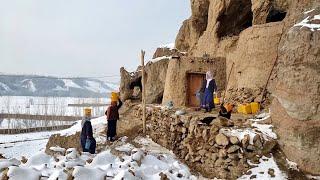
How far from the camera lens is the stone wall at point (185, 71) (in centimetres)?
1612

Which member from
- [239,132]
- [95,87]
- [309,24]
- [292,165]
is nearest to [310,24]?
[309,24]

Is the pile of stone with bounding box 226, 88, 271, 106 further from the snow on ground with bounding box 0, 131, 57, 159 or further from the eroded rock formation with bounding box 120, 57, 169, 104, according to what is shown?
the snow on ground with bounding box 0, 131, 57, 159

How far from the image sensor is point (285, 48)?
29.9 ft

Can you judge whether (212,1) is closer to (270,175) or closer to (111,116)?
(111,116)

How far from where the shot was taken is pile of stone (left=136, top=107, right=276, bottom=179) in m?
9.03

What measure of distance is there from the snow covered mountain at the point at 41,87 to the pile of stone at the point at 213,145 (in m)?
114

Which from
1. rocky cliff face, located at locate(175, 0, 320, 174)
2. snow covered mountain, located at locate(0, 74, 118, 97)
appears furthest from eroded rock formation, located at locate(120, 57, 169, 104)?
snow covered mountain, located at locate(0, 74, 118, 97)

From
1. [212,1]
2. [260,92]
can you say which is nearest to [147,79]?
[212,1]

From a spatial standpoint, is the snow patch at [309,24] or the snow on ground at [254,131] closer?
the snow patch at [309,24]

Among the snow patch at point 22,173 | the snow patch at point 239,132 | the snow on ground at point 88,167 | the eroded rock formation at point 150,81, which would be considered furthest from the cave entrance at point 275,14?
the snow patch at point 22,173

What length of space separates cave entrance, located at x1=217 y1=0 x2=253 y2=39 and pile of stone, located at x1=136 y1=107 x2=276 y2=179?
803 cm

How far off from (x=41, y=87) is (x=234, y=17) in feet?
407

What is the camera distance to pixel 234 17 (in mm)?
19359

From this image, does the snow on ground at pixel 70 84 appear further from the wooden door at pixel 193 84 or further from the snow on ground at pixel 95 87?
the wooden door at pixel 193 84
